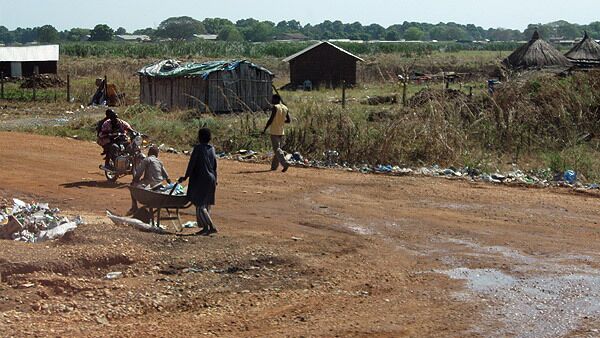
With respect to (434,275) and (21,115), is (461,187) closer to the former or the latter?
(434,275)

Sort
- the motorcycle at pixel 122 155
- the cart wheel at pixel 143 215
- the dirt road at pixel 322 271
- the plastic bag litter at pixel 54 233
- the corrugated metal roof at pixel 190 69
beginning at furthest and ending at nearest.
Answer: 1. the corrugated metal roof at pixel 190 69
2. the motorcycle at pixel 122 155
3. the cart wheel at pixel 143 215
4. the plastic bag litter at pixel 54 233
5. the dirt road at pixel 322 271

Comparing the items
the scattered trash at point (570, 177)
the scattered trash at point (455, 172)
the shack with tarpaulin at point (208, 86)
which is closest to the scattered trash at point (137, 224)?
A: the scattered trash at point (455, 172)

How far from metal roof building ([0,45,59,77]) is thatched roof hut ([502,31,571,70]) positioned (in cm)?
2897

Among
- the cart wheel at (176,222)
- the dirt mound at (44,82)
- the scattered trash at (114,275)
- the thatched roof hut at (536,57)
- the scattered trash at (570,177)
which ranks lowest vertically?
the scattered trash at (114,275)

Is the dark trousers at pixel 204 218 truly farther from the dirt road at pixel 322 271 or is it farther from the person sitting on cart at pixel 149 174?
the person sitting on cart at pixel 149 174

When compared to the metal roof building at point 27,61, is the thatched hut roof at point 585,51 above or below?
above

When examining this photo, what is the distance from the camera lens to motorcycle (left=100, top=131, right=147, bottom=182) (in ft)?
50.5

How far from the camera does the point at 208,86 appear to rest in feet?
99.3

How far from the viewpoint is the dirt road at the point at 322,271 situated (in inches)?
328

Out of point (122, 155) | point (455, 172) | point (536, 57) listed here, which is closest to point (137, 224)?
point (122, 155)

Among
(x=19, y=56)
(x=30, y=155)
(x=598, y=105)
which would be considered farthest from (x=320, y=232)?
(x=19, y=56)

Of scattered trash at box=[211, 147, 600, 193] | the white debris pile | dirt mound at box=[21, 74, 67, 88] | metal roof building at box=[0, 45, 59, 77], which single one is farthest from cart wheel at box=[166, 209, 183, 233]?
metal roof building at box=[0, 45, 59, 77]

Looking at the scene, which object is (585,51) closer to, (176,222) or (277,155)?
(277,155)

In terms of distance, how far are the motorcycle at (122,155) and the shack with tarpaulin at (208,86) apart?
1339 cm
